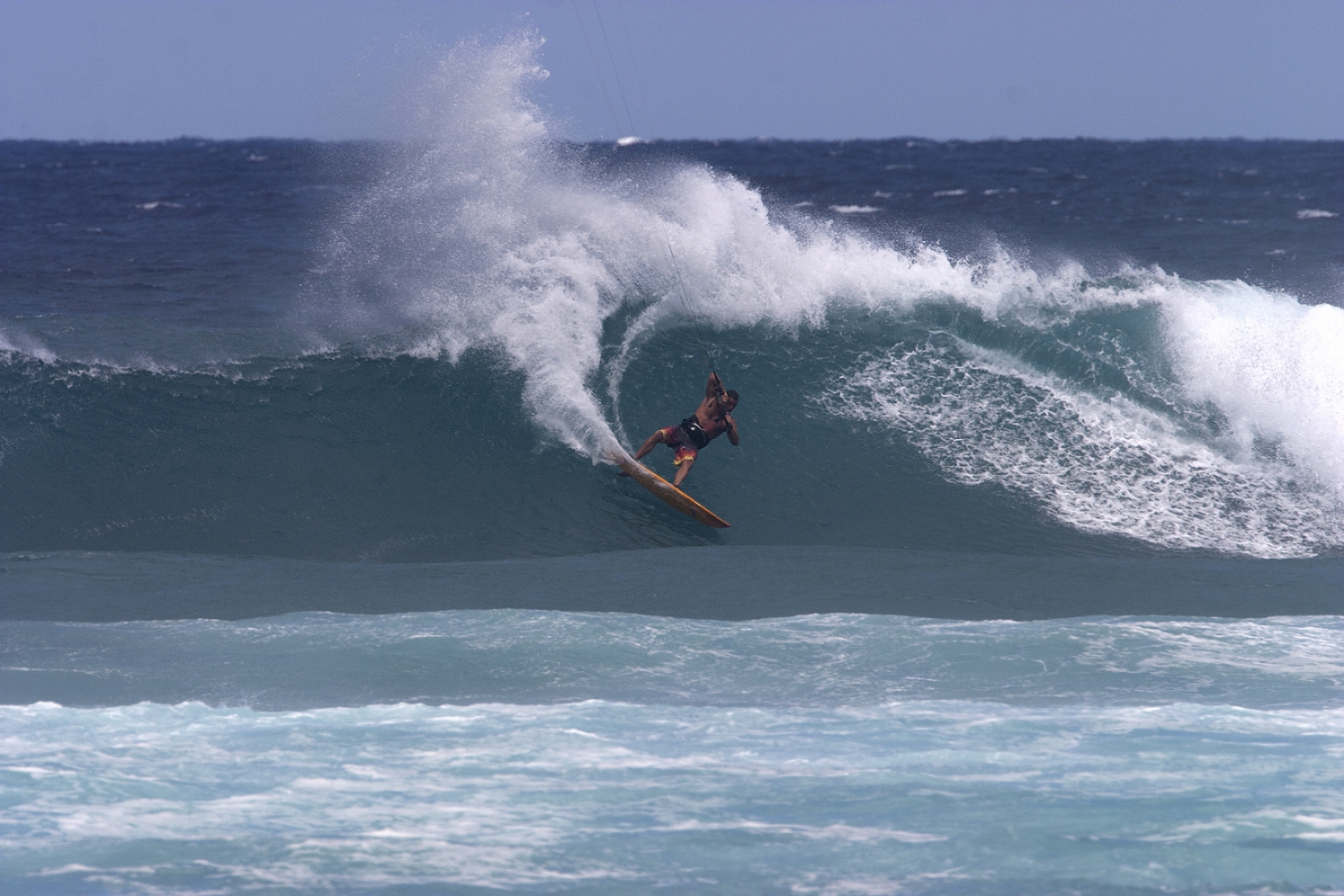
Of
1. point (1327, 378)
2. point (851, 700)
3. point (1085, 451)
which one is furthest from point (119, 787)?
point (1327, 378)

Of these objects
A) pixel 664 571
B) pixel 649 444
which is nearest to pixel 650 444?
pixel 649 444

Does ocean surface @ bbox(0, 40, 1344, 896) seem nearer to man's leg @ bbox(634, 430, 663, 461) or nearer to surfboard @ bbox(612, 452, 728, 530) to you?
surfboard @ bbox(612, 452, 728, 530)

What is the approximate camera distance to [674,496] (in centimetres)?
963

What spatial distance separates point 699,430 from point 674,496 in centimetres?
72

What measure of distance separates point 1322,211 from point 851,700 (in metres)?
35.7

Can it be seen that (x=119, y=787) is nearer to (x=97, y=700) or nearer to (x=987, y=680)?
(x=97, y=700)

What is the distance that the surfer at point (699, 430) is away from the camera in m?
9.96

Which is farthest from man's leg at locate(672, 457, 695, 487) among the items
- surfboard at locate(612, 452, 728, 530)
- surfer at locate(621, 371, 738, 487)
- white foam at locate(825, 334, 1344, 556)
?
white foam at locate(825, 334, 1344, 556)

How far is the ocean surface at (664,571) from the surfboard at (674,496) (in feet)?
0.43

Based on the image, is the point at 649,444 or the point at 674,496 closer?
the point at 674,496

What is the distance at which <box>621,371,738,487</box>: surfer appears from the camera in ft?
32.7

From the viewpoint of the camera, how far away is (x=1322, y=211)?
34938 millimetres

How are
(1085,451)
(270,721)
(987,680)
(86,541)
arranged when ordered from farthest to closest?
(1085,451)
(86,541)
(987,680)
(270,721)

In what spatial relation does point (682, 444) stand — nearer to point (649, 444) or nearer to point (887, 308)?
point (649, 444)
